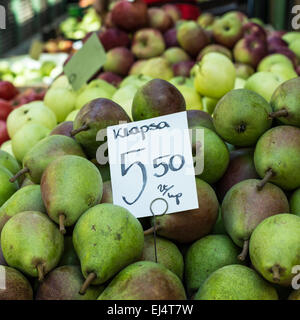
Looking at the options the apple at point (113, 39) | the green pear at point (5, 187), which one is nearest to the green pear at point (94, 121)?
the green pear at point (5, 187)

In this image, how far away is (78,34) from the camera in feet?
22.2

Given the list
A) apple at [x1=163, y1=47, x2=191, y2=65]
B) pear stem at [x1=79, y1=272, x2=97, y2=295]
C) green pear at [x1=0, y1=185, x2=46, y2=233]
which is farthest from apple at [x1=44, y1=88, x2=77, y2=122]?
pear stem at [x1=79, y1=272, x2=97, y2=295]

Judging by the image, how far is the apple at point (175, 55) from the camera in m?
2.93

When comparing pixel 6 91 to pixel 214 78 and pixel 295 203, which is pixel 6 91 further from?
pixel 295 203

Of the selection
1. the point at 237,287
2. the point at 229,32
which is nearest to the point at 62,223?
the point at 237,287

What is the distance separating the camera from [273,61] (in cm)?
258

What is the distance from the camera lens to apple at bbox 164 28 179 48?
3.10 meters

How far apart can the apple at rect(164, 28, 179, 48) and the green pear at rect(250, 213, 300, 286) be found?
92.5 inches

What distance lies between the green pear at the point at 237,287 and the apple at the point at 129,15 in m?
2.55

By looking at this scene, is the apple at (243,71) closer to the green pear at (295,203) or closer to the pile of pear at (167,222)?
the pile of pear at (167,222)

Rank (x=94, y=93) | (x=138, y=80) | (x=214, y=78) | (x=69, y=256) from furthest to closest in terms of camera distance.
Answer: (x=138, y=80) → (x=94, y=93) → (x=214, y=78) → (x=69, y=256)

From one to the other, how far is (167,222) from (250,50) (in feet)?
6.42

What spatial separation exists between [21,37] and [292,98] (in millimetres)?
7598
